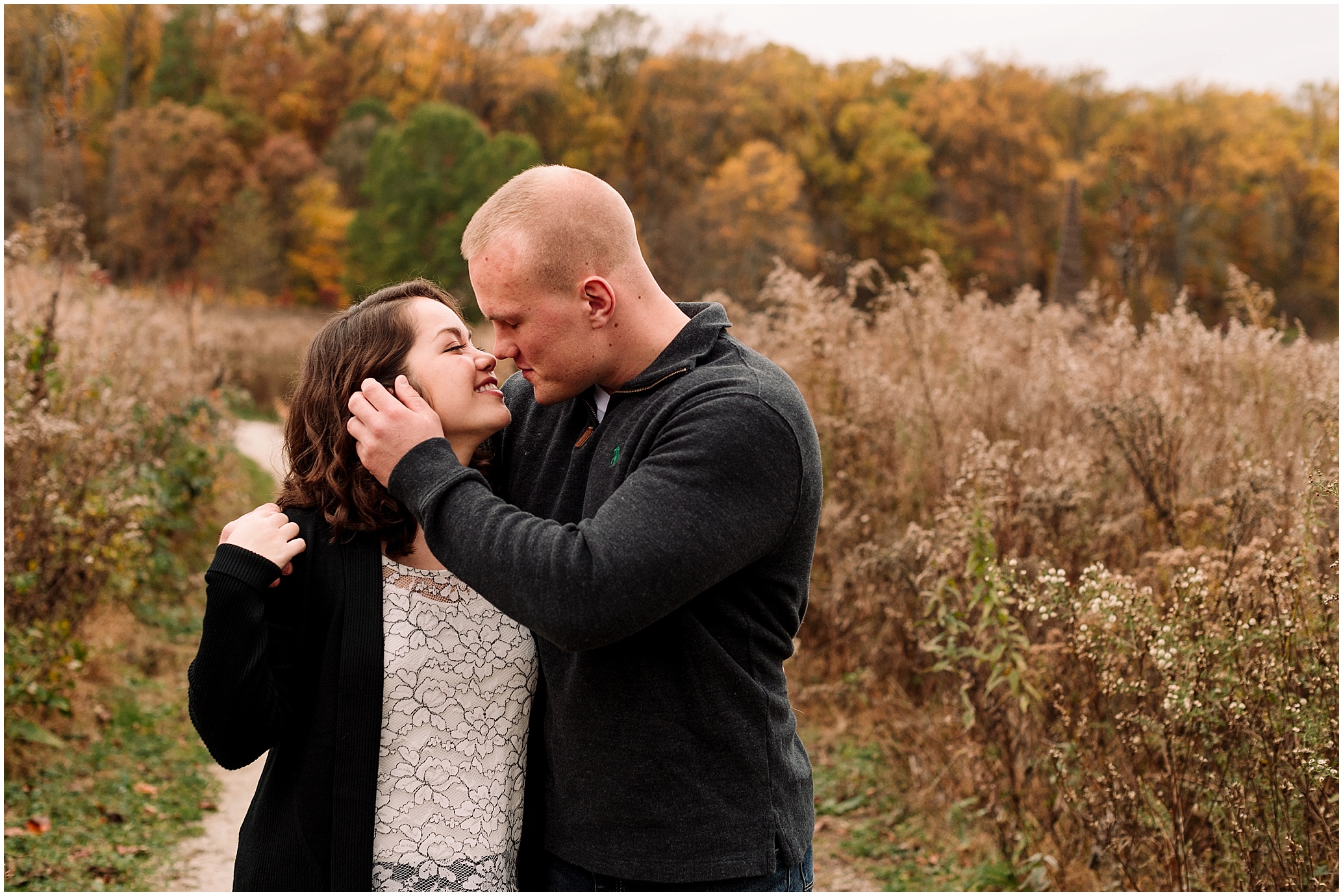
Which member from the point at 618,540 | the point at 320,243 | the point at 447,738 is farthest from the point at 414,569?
the point at 320,243

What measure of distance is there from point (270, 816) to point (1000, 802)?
3.57 meters

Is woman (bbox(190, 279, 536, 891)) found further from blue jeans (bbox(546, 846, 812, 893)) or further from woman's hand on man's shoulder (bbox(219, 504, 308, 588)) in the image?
blue jeans (bbox(546, 846, 812, 893))

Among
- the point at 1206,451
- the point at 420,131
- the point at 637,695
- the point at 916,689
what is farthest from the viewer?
the point at 420,131

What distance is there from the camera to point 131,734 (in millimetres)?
5926

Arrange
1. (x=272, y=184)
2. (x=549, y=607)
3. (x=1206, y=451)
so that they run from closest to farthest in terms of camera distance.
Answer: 1. (x=549, y=607)
2. (x=1206, y=451)
3. (x=272, y=184)

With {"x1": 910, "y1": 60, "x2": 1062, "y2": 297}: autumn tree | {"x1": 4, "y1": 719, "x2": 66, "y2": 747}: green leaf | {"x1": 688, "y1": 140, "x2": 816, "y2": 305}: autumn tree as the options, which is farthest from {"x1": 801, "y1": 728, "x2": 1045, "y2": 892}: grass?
{"x1": 910, "y1": 60, "x2": 1062, "y2": 297}: autumn tree

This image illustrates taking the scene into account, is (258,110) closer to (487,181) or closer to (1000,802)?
(487,181)

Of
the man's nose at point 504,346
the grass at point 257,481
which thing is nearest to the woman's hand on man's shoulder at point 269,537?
the man's nose at point 504,346

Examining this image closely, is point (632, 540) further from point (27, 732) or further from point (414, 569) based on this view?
point (27, 732)

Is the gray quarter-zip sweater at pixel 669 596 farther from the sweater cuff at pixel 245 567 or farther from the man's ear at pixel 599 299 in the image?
the sweater cuff at pixel 245 567

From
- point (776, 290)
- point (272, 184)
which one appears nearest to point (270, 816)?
point (776, 290)

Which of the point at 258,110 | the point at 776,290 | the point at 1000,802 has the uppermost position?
the point at 258,110

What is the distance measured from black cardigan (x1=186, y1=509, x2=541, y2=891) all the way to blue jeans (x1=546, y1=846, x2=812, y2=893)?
1.24 ft

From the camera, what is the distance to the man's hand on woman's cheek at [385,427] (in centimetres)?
199
